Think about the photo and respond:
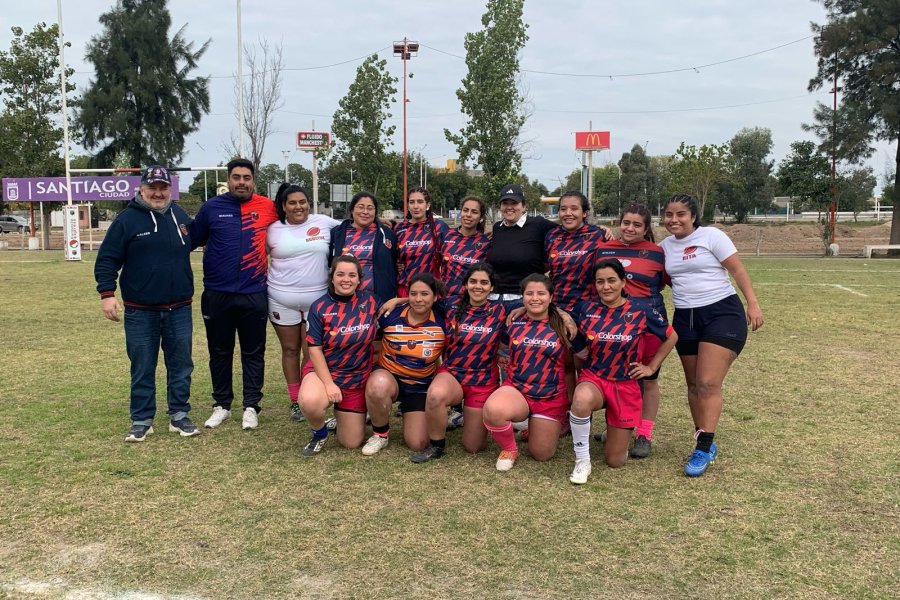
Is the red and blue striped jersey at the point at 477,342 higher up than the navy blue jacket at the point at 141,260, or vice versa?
the navy blue jacket at the point at 141,260

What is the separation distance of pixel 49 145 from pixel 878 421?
35.0 metres

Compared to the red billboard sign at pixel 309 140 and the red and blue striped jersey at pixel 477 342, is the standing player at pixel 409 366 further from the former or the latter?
the red billboard sign at pixel 309 140

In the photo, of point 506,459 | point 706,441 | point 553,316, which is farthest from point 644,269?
point 506,459

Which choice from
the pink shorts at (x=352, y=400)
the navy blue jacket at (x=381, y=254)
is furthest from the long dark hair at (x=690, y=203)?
the pink shorts at (x=352, y=400)

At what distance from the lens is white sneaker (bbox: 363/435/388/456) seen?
452cm

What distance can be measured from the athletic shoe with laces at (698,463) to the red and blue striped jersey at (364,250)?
2.50m

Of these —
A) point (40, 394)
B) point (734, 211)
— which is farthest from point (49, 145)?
point (734, 211)

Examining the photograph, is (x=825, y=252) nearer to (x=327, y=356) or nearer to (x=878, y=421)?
(x=878, y=421)

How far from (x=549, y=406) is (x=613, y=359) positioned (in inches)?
19.9

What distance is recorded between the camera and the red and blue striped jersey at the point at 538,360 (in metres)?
4.33

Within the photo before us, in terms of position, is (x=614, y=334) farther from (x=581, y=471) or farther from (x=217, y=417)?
(x=217, y=417)

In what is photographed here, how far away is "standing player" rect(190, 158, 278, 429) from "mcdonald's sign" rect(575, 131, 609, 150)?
998 inches

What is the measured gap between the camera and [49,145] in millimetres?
31312

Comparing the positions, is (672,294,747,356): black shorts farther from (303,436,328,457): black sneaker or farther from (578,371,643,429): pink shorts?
(303,436,328,457): black sneaker
